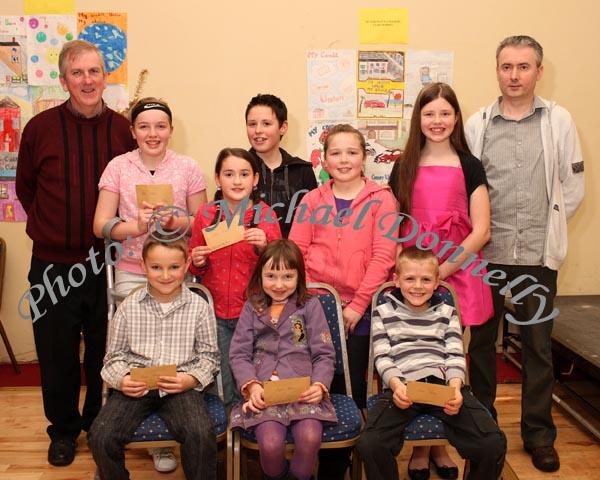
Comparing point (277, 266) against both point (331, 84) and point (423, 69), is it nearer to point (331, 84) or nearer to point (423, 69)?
point (331, 84)

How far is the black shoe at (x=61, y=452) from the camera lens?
9.67 feet

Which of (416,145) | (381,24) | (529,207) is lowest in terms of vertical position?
(529,207)

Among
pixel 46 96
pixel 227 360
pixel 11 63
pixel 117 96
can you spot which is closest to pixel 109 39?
pixel 117 96

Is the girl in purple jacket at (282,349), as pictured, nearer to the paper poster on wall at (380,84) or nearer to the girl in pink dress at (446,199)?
the girl in pink dress at (446,199)

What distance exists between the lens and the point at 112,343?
2525mm

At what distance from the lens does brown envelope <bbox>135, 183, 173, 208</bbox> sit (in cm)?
260

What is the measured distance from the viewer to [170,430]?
2.30 m

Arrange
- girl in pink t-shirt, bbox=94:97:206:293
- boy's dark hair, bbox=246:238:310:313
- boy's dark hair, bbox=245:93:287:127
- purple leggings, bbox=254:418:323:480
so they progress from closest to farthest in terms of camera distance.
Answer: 1. purple leggings, bbox=254:418:323:480
2. boy's dark hair, bbox=246:238:310:313
3. girl in pink t-shirt, bbox=94:97:206:293
4. boy's dark hair, bbox=245:93:287:127

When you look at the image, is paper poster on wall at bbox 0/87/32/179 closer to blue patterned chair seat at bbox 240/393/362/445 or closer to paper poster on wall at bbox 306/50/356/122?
paper poster on wall at bbox 306/50/356/122

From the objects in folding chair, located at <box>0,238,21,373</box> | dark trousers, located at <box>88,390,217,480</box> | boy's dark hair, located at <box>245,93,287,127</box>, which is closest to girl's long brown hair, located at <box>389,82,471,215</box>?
boy's dark hair, located at <box>245,93,287,127</box>

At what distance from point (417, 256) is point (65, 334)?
5.84 ft

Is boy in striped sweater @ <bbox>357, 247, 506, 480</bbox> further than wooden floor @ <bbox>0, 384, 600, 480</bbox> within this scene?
No

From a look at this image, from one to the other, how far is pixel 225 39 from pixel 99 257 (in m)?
1.66

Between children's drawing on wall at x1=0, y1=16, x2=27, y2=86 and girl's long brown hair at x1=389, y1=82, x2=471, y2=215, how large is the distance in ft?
8.41
